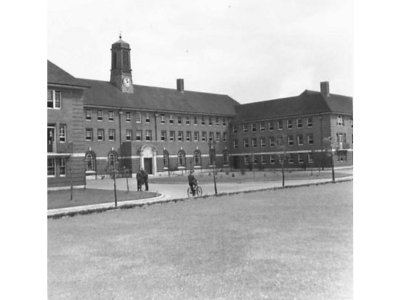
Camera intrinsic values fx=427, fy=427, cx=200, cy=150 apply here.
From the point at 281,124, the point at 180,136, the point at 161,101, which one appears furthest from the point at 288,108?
the point at 180,136

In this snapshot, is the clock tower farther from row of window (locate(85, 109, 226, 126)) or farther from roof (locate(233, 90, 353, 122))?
roof (locate(233, 90, 353, 122))

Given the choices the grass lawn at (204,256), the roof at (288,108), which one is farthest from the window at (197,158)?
the grass lawn at (204,256)

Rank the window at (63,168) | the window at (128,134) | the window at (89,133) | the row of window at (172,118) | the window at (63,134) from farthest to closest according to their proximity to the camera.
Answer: the window at (89,133) < the window at (128,134) < the row of window at (172,118) < the window at (63,168) < the window at (63,134)

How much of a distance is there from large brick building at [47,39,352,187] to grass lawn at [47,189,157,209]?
5.14 ft

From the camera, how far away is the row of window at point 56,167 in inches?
1053

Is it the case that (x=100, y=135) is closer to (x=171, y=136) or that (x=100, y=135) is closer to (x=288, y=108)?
(x=171, y=136)

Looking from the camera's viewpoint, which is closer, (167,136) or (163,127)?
(167,136)

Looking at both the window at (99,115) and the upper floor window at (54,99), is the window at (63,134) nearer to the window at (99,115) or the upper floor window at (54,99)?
the upper floor window at (54,99)

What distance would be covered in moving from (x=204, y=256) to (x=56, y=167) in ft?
67.4

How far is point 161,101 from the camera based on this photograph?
106ft

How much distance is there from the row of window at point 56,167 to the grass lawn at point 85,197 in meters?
1.75

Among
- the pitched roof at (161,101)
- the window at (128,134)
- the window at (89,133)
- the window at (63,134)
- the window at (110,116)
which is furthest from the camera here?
the window at (89,133)
